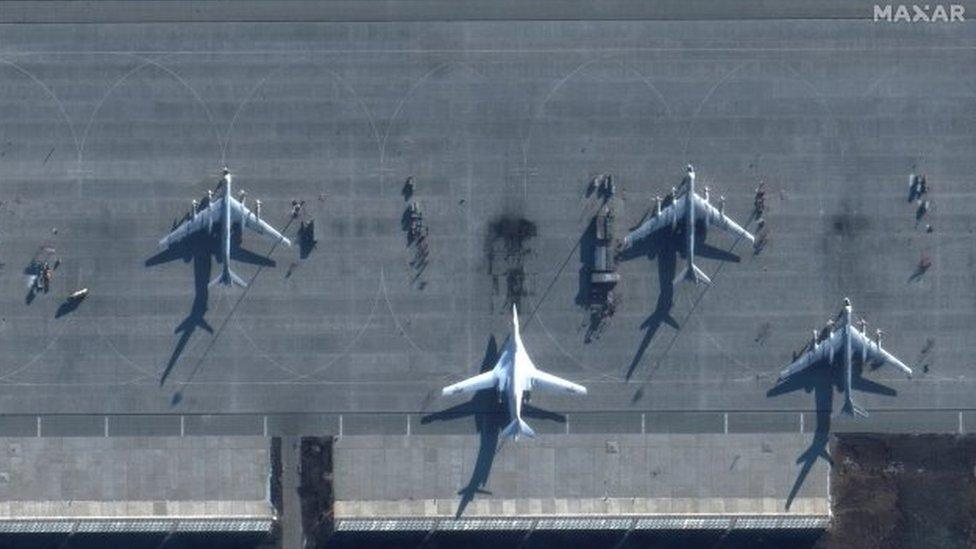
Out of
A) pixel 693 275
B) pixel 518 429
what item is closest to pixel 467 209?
pixel 518 429

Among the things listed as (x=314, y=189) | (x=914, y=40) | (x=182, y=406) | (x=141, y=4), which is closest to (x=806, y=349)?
(x=914, y=40)

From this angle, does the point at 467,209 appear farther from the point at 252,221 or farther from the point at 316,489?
the point at 316,489

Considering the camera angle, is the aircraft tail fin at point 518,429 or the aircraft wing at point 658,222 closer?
the aircraft tail fin at point 518,429

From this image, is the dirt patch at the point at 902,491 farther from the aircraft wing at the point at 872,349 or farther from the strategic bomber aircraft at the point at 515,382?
the strategic bomber aircraft at the point at 515,382

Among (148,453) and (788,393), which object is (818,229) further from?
(148,453)

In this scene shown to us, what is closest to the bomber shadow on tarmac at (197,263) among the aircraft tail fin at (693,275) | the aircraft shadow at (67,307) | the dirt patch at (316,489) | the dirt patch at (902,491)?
the aircraft shadow at (67,307)
